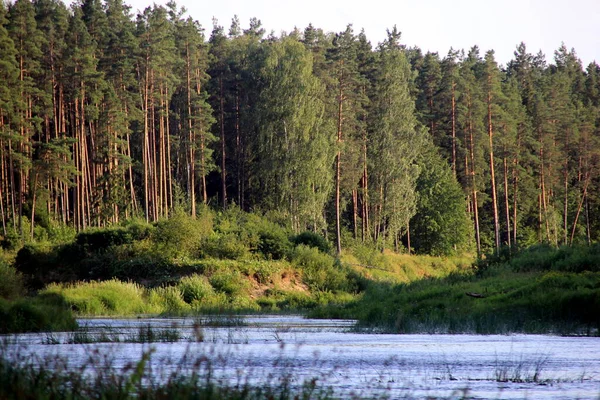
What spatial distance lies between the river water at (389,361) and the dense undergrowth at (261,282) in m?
4.53

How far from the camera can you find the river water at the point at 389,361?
11805mm

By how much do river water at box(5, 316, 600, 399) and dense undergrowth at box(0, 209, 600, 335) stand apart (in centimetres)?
453

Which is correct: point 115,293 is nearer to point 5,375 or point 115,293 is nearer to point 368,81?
point 5,375

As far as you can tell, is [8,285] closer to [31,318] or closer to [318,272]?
[31,318]

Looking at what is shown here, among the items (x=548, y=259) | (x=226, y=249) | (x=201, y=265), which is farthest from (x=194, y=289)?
(x=548, y=259)

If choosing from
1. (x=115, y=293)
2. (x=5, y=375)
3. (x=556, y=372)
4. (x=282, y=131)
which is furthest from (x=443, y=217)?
(x=5, y=375)

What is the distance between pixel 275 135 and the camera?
73062 millimetres

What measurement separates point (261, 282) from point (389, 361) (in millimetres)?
36682

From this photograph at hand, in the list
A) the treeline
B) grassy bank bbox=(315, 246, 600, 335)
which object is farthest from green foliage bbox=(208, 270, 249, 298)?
the treeline

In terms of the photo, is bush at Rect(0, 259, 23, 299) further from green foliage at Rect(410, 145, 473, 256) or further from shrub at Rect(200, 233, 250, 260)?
green foliage at Rect(410, 145, 473, 256)

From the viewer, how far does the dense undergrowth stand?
91.6 ft

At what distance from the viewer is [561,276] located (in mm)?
31922

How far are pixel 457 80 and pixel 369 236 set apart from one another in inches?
839

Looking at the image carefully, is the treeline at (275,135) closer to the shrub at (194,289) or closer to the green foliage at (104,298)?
the shrub at (194,289)
